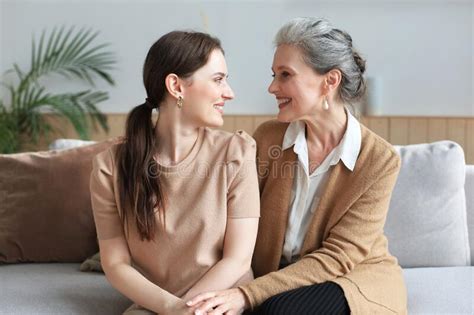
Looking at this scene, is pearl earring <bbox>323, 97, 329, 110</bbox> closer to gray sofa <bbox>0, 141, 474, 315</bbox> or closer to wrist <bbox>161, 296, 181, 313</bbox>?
gray sofa <bbox>0, 141, 474, 315</bbox>

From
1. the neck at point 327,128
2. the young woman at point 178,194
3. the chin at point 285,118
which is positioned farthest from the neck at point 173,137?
the neck at point 327,128

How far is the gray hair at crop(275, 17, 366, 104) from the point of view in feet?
7.43

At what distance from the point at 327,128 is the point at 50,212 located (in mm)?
1063

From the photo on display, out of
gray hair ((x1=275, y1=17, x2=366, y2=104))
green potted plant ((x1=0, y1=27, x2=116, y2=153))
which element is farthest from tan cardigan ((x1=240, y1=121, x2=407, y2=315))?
green potted plant ((x1=0, y1=27, x2=116, y2=153))

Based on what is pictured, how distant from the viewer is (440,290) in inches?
94.3

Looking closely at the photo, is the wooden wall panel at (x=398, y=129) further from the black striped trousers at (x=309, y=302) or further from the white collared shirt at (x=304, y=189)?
the black striped trousers at (x=309, y=302)

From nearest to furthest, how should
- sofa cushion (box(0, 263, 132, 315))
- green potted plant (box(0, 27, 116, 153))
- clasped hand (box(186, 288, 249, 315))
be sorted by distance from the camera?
clasped hand (box(186, 288, 249, 315)) → sofa cushion (box(0, 263, 132, 315)) → green potted plant (box(0, 27, 116, 153))

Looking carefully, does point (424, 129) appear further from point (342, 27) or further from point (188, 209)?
point (188, 209)

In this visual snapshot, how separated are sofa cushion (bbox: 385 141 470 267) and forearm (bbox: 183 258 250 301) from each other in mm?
794

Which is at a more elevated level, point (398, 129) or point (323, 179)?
point (323, 179)

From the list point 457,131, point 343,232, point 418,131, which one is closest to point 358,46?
point 418,131

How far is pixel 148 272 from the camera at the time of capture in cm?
216

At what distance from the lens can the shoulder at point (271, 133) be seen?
2.39 meters

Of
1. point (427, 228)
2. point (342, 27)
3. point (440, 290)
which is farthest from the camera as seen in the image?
point (342, 27)
